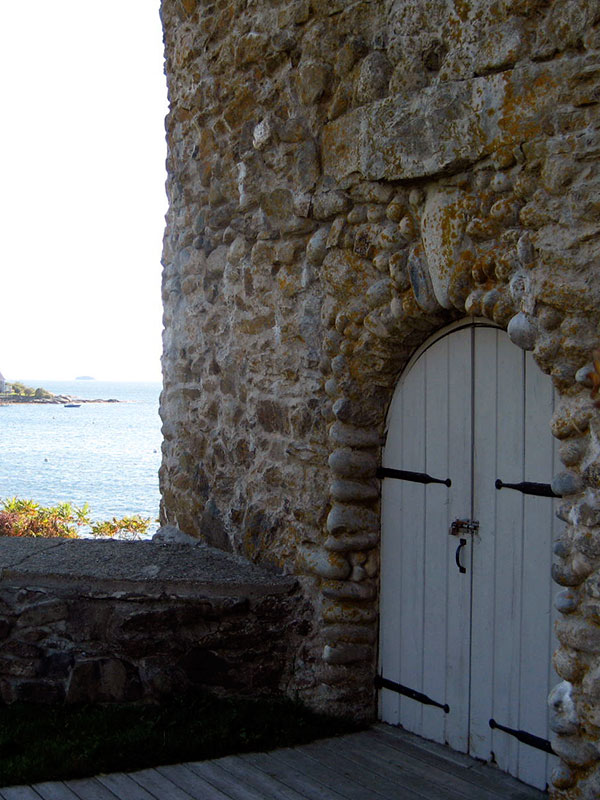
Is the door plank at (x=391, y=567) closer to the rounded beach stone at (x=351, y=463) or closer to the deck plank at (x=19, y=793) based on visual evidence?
the rounded beach stone at (x=351, y=463)

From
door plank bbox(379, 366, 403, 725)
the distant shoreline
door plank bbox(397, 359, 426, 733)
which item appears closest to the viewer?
door plank bbox(397, 359, 426, 733)

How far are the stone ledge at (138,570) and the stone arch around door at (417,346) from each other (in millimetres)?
340

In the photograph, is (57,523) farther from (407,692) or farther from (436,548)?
(436,548)

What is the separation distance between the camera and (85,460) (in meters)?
43.4

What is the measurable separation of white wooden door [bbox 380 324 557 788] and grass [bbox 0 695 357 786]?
58cm

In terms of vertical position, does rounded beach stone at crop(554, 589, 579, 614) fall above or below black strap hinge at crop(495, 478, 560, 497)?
below

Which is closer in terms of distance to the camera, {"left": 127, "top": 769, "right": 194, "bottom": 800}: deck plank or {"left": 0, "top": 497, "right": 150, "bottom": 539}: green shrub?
{"left": 127, "top": 769, "right": 194, "bottom": 800}: deck plank

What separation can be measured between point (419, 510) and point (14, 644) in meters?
2.27

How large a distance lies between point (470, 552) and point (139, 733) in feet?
5.90

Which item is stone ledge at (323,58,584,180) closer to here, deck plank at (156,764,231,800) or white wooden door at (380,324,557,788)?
white wooden door at (380,324,557,788)

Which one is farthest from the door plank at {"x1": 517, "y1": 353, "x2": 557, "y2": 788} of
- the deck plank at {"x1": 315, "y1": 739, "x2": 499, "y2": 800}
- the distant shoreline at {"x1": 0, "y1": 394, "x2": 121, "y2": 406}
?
the distant shoreline at {"x1": 0, "y1": 394, "x2": 121, "y2": 406}

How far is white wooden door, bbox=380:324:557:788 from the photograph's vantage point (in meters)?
3.55

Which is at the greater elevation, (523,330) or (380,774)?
(523,330)

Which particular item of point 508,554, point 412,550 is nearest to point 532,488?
point 508,554
